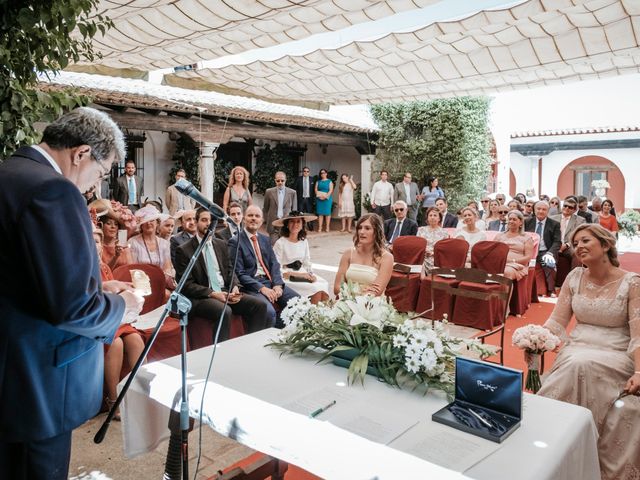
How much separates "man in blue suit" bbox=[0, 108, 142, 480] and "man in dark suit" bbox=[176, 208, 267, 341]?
2761 mm

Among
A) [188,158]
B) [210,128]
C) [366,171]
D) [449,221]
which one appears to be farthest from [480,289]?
[366,171]

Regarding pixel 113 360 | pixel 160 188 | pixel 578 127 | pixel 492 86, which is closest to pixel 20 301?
pixel 113 360

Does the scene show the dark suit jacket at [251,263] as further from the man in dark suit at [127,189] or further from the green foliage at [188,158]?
the green foliage at [188,158]

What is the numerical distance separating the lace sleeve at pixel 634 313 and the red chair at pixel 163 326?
10.7ft

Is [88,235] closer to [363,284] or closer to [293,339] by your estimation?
[293,339]

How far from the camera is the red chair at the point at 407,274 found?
704 centimetres

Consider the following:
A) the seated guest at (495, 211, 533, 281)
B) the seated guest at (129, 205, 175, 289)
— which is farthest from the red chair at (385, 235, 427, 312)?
the seated guest at (129, 205, 175, 289)

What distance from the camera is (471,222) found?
7.88 meters

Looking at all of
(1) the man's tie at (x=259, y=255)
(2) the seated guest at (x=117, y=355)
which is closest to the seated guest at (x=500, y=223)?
(1) the man's tie at (x=259, y=255)

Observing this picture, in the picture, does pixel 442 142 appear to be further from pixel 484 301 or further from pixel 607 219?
pixel 484 301

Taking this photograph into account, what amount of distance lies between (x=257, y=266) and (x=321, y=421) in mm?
3538

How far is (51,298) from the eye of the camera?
1604 millimetres

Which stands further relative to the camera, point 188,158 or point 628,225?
point 628,225

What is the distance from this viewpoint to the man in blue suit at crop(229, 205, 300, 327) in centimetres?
531
